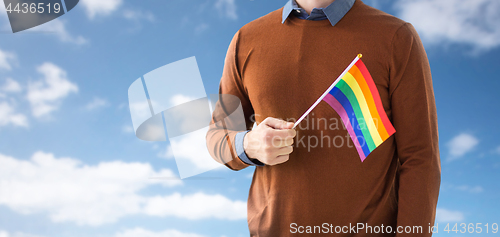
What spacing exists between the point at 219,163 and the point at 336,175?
590 millimetres

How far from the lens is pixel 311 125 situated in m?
1.51

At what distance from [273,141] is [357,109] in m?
0.38

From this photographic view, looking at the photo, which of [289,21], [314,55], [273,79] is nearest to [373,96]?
[314,55]

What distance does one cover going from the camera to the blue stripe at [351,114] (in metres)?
1.42

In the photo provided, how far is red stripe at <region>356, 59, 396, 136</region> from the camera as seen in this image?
4.54ft

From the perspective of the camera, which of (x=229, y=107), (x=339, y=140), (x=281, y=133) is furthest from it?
(x=229, y=107)

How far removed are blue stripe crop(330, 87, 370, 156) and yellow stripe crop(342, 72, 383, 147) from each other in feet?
0.13

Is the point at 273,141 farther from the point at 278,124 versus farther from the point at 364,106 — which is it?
the point at 364,106

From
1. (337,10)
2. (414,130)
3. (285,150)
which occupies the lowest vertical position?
(285,150)

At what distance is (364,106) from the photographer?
55.8 inches
